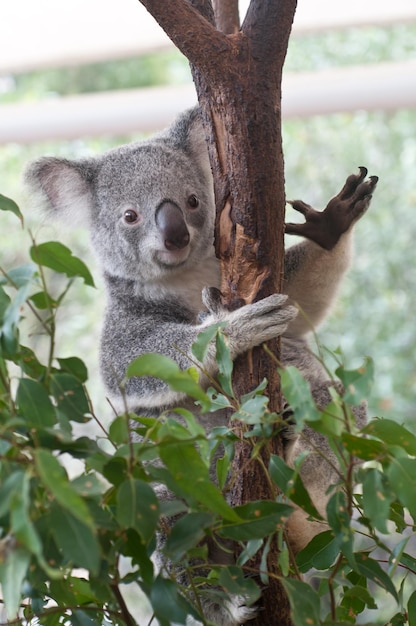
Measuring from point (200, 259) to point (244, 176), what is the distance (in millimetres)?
800

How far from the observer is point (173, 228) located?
2.21 m

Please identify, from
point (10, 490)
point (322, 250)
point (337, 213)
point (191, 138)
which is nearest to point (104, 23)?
point (191, 138)

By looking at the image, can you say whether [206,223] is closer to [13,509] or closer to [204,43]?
[204,43]

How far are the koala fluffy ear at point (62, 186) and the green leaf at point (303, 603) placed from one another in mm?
1690

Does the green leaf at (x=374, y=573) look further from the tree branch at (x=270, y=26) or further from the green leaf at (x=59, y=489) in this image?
the tree branch at (x=270, y=26)

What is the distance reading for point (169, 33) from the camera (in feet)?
5.55

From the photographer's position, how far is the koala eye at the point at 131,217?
2.41 m

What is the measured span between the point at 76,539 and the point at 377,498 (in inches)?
15.4

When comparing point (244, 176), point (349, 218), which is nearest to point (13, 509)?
point (244, 176)

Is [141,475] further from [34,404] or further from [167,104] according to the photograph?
[167,104]

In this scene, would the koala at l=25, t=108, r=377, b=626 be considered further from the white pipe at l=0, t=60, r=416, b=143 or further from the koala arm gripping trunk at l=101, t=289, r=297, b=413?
the white pipe at l=0, t=60, r=416, b=143

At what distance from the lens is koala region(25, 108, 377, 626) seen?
2.24 meters

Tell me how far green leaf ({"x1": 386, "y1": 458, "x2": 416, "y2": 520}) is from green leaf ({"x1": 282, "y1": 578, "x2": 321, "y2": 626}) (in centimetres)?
20

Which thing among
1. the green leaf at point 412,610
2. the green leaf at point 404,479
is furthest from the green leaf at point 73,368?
the green leaf at point 412,610
